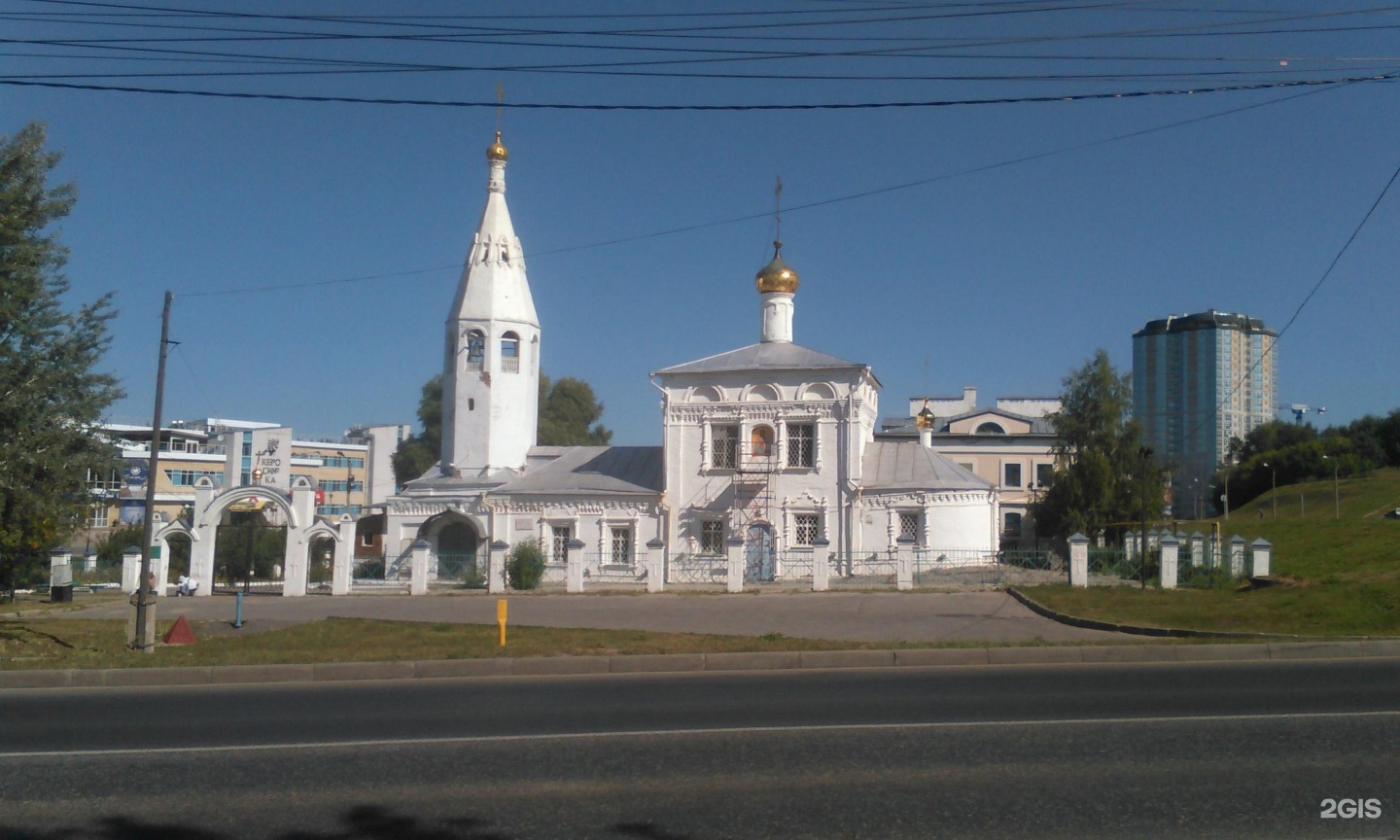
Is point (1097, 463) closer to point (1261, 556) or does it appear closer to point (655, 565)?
point (1261, 556)

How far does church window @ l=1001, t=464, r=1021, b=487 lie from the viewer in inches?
2297

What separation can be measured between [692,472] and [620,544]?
3013 millimetres

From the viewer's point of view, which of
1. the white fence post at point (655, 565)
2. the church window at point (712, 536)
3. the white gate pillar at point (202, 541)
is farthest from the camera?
the church window at point (712, 536)

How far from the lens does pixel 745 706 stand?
33.1 ft

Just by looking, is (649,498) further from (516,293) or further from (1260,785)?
(1260,785)

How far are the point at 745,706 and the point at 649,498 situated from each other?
74.3 ft

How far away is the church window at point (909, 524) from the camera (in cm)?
3123

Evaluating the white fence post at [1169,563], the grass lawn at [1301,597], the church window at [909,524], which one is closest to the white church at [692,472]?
the church window at [909,524]

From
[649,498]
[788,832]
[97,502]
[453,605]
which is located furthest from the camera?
[649,498]

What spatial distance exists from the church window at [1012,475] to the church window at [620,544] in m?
31.1

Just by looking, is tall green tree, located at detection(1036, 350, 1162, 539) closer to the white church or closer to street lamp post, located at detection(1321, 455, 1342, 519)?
street lamp post, located at detection(1321, 455, 1342, 519)

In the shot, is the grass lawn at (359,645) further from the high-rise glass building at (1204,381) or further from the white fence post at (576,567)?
the high-rise glass building at (1204,381)

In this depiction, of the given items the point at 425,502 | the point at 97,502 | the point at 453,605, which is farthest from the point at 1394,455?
the point at 97,502

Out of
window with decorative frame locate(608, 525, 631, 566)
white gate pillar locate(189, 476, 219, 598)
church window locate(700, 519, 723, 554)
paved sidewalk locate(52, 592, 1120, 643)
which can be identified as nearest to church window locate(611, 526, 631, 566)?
window with decorative frame locate(608, 525, 631, 566)
